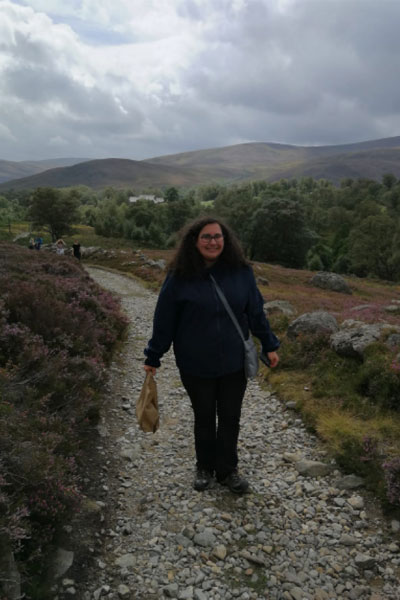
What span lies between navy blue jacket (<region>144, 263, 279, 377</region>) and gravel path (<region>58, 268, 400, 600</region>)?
1.83 metres

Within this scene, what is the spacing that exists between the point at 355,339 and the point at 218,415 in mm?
4933

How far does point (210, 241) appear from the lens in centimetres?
434

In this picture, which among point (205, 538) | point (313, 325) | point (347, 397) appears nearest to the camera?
point (205, 538)

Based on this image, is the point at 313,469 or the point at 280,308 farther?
the point at 280,308

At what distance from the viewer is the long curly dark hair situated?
4.40m

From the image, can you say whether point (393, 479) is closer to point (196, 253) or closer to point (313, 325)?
point (196, 253)

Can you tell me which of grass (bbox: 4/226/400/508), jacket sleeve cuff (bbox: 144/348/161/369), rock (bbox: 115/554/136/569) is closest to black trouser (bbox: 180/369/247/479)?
jacket sleeve cuff (bbox: 144/348/161/369)

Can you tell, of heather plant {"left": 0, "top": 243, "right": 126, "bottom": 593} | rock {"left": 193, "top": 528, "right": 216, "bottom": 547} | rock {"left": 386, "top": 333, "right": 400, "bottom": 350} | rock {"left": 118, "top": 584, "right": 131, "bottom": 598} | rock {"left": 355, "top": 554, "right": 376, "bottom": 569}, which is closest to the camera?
rock {"left": 118, "top": 584, "right": 131, "bottom": 598}

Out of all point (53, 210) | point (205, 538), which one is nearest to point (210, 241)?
point (205, 538)

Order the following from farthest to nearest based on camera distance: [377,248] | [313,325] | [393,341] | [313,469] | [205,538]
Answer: [377,248] → [313,325] → [393,341] → [313,469] → [205,538]

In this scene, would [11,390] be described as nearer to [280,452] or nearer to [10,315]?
[10,315]

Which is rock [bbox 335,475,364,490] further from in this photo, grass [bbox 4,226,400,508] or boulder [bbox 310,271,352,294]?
boulder [bbox 310,271,352,294]

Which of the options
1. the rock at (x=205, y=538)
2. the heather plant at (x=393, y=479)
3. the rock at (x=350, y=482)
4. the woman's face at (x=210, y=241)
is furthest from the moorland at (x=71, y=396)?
the rock at (x=205, y=538)

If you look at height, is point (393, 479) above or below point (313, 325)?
below
